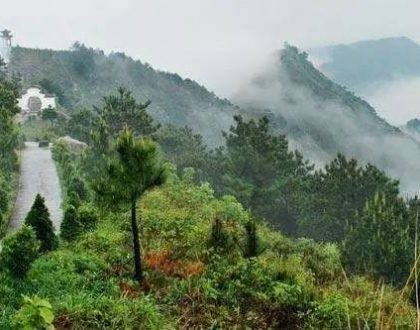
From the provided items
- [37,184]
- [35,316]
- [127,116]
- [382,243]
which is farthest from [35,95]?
[35,316]

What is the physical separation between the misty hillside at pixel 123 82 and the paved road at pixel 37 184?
3105 inches

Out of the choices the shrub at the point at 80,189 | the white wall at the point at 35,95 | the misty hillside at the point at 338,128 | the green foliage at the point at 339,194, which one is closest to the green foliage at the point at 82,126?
the white wall at the point at 35,95

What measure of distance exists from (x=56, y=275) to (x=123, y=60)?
15442 cm

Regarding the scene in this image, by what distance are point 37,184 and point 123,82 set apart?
119543mm

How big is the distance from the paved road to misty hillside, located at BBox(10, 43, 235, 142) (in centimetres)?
7888

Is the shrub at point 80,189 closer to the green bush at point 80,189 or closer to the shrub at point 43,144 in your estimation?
the green bush at point 80,189

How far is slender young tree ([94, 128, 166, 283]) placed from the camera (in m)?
13.3

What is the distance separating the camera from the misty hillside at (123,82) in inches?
5340

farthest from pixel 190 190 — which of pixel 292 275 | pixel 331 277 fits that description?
pixel 292 275

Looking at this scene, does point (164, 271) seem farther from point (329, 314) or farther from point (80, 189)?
point (80, 189)

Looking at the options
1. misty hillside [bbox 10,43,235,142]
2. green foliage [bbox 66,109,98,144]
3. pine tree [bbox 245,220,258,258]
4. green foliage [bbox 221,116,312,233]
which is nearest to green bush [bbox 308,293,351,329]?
pine tree [bbox 245,220,258,258]

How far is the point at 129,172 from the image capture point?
13281mm

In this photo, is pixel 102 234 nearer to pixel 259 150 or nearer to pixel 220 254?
pixel 220 254

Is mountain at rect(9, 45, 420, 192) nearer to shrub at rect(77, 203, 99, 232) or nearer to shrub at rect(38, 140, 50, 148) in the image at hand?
shrub at rect(38, 140, 50, 148)
